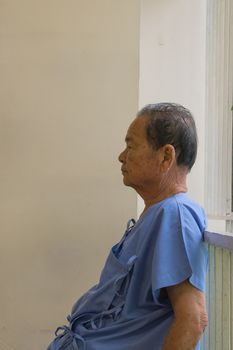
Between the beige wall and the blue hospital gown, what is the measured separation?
374 millimetres

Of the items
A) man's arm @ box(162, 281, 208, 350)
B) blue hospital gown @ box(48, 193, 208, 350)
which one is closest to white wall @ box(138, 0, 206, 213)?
blue hospital gown @ box(48, 193, 208, 350)

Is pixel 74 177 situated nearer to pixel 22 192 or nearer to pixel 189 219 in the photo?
pixel 22 192

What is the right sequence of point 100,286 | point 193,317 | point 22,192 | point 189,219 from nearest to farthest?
point 193,317
point 189,219
point 100,286
point 22,192

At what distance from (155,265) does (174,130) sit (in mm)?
316

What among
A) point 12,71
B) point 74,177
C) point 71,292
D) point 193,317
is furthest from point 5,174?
point 193,317

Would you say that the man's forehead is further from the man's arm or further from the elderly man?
the man's arm

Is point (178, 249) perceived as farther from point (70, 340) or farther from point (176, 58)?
point (176, 58)

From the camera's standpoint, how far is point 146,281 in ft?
3.19

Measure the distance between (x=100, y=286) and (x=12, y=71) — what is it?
2.57ft

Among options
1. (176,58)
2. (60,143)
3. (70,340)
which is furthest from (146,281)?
(176,58)

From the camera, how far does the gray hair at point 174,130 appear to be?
1020 mm

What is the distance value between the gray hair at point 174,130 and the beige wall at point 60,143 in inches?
17.2

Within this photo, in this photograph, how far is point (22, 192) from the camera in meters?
1.45

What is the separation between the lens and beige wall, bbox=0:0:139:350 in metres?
1.45
